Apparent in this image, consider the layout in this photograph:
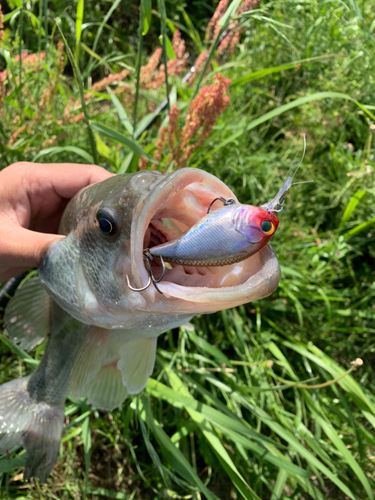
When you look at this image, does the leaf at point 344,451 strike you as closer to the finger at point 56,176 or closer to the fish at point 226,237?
the fish at point 226,237

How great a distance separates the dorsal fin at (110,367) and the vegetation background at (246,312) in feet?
0.67

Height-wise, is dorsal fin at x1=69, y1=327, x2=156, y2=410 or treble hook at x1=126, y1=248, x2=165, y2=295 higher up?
treble hook at x1=126, y1=248, x2=165, y2=295

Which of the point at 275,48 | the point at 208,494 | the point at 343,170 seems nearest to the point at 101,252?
the point at 208,494

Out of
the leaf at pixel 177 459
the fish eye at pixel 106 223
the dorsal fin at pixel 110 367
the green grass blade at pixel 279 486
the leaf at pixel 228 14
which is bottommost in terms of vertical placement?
the green grass blade at pixel 279 486

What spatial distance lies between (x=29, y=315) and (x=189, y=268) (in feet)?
3.20

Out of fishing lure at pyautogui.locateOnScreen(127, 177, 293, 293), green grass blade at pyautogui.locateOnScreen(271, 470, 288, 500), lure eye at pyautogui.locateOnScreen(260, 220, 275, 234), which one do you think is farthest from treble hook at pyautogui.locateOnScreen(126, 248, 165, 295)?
green grass blade at pyautogui.locateOnScreen(271, 470, 288, 500)

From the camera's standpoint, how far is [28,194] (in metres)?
1.80

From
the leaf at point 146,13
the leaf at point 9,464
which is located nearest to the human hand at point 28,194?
the leaf at point 146,13

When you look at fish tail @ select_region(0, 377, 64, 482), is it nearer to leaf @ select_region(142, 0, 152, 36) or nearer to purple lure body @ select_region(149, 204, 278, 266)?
purple lure body @ select_region(149, 204, 278, 266)

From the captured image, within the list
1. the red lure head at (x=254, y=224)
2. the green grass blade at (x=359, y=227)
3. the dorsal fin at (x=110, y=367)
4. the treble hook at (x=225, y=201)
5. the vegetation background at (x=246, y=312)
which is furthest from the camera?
the green grass blade at (x=359, y=227)

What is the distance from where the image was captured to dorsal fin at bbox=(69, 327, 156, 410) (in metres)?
1.50

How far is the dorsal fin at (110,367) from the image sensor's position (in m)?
1.50

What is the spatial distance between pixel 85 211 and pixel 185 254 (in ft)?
1.58

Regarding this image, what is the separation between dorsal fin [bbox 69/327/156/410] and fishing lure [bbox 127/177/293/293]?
63 centimetres
